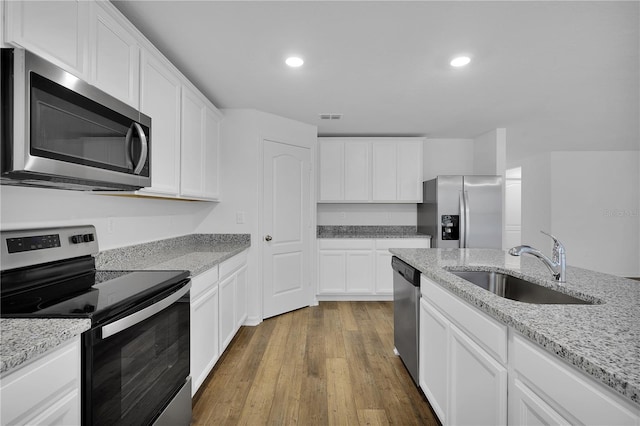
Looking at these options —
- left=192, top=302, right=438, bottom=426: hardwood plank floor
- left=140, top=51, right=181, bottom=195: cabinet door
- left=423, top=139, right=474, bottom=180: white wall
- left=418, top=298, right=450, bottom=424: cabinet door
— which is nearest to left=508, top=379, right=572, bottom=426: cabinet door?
left=418, top=298, right=450, bottom=424: cabinet door

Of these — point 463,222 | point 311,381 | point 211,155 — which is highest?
point 211,155

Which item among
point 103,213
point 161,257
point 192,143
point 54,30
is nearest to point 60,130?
point 54,30

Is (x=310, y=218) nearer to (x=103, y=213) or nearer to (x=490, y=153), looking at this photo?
(x=103, y=213)

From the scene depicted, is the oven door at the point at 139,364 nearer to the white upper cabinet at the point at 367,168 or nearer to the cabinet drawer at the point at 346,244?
the cabinet drawer at the point at 346,244

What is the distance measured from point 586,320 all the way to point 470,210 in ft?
10.9

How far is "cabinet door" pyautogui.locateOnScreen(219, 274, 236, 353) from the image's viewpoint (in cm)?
249

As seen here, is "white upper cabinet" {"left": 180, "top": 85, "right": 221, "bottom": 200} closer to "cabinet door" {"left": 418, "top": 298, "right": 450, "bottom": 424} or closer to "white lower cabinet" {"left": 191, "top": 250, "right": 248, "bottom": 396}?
"white lower cabinet" {"left": 191, "top": 250, "right": 248, "bottom": 396}

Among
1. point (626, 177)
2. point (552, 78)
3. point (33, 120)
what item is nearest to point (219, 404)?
point (33, 120)

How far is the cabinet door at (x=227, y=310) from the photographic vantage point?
249 cm

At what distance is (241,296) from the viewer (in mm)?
3129

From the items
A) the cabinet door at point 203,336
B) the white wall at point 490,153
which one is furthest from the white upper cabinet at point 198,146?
the white wall at point 490,153

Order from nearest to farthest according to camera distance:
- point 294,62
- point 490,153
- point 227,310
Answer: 1. point 294,62
2. point 227,310
3. point 490,153

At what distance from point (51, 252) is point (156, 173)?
2.44ft

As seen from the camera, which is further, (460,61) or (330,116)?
(330,116)
